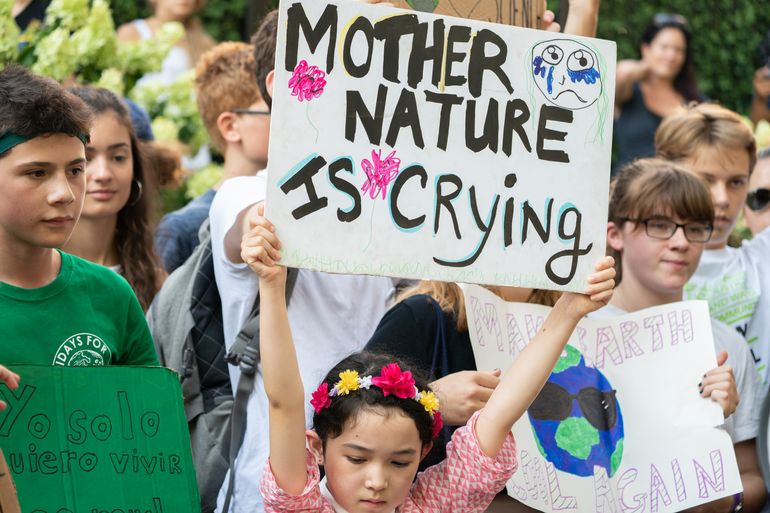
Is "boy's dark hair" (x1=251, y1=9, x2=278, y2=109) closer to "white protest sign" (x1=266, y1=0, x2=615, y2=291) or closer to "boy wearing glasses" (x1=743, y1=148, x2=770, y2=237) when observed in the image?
"white protest sign" (x1=266, y1=0, x2=615, y2=291)

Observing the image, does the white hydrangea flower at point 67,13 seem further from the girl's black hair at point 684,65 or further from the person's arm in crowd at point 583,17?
the girl's black hair at point 684,65

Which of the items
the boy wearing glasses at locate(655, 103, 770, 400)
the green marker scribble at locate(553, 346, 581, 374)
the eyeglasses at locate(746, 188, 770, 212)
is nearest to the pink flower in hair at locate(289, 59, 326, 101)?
the green marker scribble at locate(553, 346, 581, 374)

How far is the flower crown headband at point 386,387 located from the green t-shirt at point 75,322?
49 cm

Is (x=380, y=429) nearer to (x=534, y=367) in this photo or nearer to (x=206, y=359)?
(x=534, y=367)

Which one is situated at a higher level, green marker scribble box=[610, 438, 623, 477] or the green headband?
the green headband

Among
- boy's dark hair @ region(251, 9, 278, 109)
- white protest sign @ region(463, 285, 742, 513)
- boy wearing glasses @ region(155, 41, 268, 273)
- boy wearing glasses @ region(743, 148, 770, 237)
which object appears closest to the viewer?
white protest sign @ region(463, 285, 742, 513)

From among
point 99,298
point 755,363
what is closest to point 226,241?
point 99,298

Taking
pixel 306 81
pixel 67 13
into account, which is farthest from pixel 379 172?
pixel 67 13

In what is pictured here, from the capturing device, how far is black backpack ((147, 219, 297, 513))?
351cm

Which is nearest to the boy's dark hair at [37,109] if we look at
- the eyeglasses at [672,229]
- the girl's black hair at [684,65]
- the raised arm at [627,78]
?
the eyeglasses at [672,229]

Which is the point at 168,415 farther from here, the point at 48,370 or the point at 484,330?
the point at 484,330

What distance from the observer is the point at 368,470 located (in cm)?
296

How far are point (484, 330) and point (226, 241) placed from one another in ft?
2.61

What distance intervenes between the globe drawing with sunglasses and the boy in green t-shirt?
1241 mm
